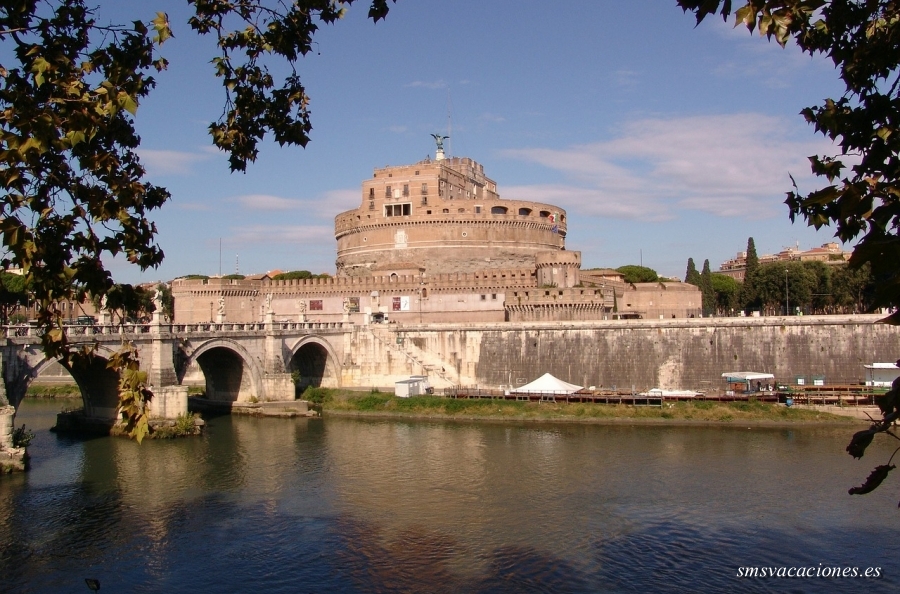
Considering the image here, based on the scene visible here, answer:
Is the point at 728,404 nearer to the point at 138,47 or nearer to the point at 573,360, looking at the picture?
the point at 573,360

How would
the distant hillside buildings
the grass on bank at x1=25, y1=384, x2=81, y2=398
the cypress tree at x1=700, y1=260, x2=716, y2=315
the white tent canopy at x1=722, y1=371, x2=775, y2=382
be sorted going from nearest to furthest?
1. the white tent canopy at x1=722, y1=371, x2=775, y2=382
2. the grass on bank at x1=25, y1=384, x2=81, y2=398
3. the cypress tree at x1=700, y1=260, x2=716, y2=315
4. the distant hillside buildings

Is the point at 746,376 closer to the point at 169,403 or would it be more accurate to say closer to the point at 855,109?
the point at 169,403

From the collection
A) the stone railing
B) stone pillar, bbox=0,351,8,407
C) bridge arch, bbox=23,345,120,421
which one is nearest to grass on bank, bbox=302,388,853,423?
the stone railing

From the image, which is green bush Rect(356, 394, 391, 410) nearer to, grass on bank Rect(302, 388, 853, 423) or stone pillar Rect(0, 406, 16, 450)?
grass on bank Rect(302, 388, 853, 423)

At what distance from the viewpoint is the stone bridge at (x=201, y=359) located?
91.3ft

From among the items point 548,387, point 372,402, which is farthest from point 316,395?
point 548,387

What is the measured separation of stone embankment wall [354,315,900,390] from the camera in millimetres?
37781

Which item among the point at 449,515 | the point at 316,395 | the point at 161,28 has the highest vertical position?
the point at 161,28

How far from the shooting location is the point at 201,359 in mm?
41812

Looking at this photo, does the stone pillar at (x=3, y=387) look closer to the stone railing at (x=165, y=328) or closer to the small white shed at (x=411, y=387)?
the stone railing at (x=165, y=328)

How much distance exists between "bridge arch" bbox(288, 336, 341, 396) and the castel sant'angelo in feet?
10.5

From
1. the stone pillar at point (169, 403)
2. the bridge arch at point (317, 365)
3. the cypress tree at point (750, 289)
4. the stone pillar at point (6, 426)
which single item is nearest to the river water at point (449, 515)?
the stone pillar at point (6, 426)

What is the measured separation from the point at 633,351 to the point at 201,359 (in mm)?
23407

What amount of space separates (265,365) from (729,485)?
25536 mm
